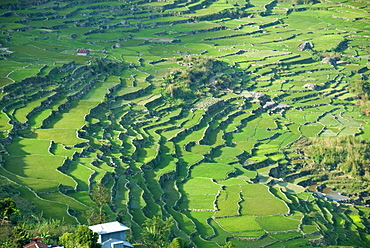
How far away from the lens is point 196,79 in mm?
83500

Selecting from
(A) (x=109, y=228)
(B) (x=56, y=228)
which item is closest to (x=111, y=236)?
(A) (x=109, y=228)

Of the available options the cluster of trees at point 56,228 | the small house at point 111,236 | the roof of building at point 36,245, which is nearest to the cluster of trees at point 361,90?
the cluster of trees at point 56,228

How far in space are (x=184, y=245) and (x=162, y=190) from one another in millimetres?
13551

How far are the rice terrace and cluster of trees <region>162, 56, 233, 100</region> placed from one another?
227mm

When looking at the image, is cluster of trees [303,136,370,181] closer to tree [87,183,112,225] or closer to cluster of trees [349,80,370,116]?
cluster of trees [349,80,370,116]

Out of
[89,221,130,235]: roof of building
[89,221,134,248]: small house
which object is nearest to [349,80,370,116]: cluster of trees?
[89,221,130,235]: roof of building

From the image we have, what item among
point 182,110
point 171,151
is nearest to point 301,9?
point 182,110

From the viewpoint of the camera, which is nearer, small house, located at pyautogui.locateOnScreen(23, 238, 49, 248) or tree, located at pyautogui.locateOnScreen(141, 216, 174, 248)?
small house, located at pyautogui.locateOnScreen(23, 238, 49, 248)

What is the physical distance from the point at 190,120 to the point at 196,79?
12257mm

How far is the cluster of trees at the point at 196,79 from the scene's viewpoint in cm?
7825

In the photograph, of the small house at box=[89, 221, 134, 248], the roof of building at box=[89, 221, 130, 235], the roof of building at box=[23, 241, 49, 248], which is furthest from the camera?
the roof of building at box=[89, 221, 130, 235]

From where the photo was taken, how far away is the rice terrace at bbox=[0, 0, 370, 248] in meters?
50.5

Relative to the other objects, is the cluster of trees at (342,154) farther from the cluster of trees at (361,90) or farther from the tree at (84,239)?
the tree at (84,239)

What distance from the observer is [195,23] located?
115m
